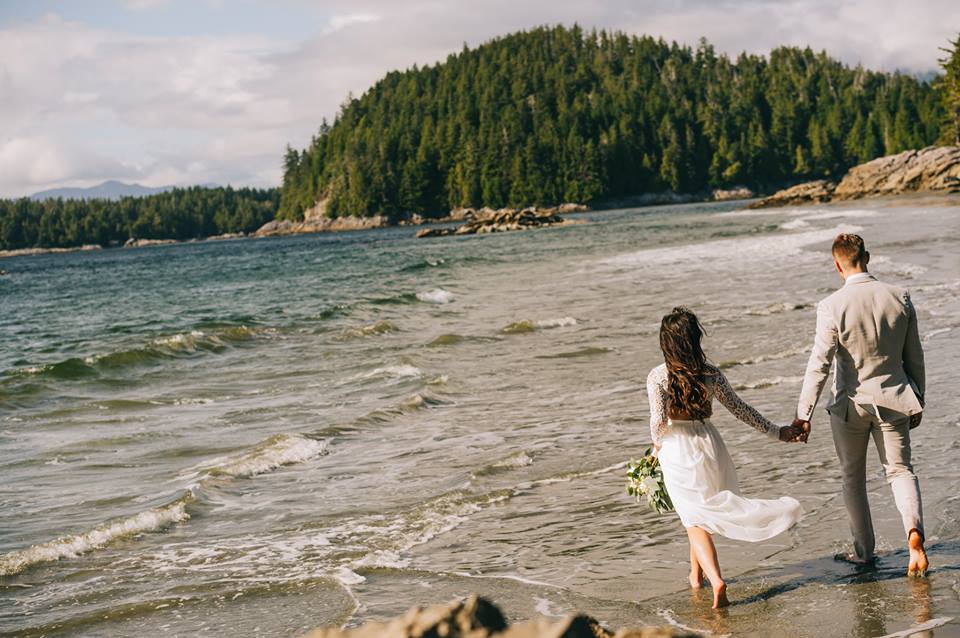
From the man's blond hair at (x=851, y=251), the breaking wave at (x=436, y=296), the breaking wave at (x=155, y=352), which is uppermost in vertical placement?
the man's blond hair at (x=851, y=251)

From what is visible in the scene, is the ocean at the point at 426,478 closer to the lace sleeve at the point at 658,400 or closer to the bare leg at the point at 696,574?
the bare leg at the point at 696,574

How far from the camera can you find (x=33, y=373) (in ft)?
64.0

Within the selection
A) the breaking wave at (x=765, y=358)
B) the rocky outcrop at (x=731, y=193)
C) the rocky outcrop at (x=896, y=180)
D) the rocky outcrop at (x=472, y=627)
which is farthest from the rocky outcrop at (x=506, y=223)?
the rocky outcrop at (x=472, y=627)

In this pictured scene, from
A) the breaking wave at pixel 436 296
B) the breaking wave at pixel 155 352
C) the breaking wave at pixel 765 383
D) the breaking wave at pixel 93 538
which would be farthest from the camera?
the breaking wave at pixel 436 296

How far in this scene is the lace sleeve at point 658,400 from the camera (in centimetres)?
566

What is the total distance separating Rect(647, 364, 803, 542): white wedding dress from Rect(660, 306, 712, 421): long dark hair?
0.25ft

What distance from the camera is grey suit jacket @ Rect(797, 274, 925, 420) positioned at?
5.66m

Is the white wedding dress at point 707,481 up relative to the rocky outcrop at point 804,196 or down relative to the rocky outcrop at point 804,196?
down

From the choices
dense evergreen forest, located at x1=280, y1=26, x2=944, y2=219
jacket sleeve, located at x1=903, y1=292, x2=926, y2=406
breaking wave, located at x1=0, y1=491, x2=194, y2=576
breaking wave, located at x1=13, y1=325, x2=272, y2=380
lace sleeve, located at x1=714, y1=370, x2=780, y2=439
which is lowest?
breaking wave, located at x1=0, y1=491, x2=194, y2=576

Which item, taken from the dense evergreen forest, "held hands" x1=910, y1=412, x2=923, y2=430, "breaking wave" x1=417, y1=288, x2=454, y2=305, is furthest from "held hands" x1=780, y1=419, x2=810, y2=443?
the dense evergreen forest

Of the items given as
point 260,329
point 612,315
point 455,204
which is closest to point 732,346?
point 612,315

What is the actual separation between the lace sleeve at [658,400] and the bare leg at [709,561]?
65 cm

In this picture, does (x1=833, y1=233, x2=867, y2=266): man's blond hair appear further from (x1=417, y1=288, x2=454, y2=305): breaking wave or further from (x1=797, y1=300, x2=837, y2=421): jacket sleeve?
(x1=417, y1=288, x2=454, y2=305): breaking wave

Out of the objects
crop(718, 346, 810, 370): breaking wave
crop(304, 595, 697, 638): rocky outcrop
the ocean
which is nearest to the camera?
crop(304, 595, 697, 638): rocky outcrop
